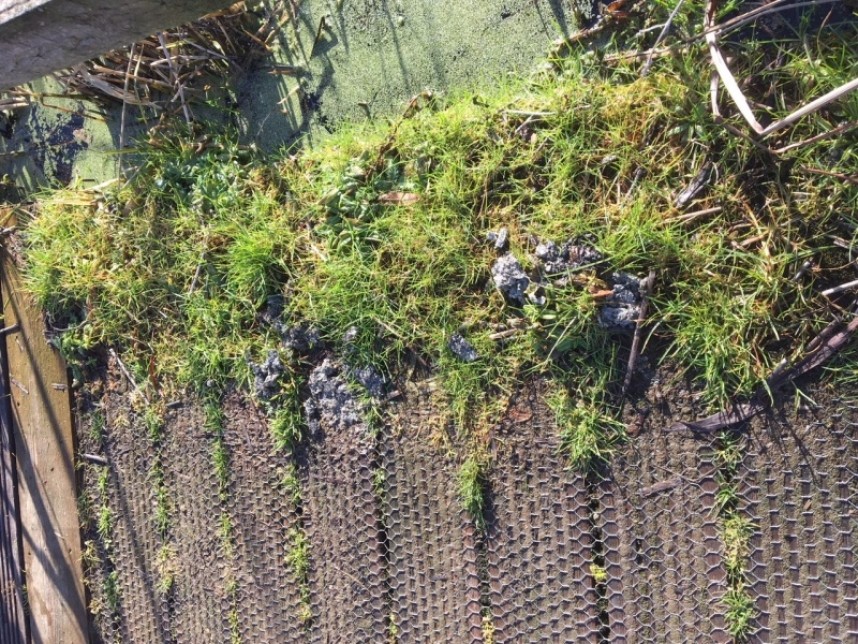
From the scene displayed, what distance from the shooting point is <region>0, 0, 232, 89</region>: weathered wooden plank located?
2.19m

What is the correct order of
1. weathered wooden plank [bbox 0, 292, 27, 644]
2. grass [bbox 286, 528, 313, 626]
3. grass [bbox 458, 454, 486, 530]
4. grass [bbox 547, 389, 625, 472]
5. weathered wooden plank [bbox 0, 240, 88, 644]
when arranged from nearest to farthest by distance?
grass [bbox 547, 389, 625, 472]
grass [bbox 458, 454, 486, 530]
grass [bbox 286, 528, 313, 626]
weathered wooden plank [bbox 0, 240, 88, 644]
weathered wooden plank [bbox 0, 292, 27, 644]

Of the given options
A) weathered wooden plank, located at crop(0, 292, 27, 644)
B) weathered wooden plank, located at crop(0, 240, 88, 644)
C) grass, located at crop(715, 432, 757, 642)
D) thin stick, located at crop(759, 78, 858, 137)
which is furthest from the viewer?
weathered wooden plank, located at crop(0, 292, 27, 644)

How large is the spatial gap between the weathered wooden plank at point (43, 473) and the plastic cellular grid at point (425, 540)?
1.70 meters

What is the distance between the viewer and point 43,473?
3.16 m

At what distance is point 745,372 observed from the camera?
6.40 ft

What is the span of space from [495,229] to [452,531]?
1.06 m

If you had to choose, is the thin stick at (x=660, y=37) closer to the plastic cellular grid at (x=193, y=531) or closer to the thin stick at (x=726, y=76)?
the thin stick at (x=726, y=76)

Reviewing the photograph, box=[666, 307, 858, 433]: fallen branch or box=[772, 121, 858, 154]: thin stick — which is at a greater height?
box=[772, 121, 858, 154]: thin stick

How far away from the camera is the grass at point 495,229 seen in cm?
196

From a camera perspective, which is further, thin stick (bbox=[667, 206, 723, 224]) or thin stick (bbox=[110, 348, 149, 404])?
thin stick (bbox=[110, 348, 149, 404])

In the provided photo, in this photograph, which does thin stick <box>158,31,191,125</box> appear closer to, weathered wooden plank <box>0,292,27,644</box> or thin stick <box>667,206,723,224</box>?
weathered wooden plank <box>0,292,27,644</box>

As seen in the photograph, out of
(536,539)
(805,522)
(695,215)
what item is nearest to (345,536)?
(536,539)

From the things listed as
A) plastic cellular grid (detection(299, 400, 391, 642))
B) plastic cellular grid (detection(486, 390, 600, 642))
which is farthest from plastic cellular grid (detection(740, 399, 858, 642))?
plastic cellular grid (detection(299, 400, 391, 642))

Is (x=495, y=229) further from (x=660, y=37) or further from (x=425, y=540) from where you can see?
(x=425, y=540)
